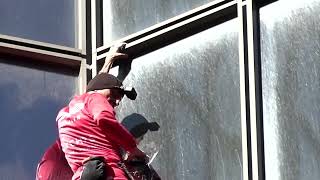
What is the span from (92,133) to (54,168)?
20.8 inches

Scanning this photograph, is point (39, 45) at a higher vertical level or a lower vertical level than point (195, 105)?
higher

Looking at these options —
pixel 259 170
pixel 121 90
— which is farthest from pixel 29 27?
pixel 259 170

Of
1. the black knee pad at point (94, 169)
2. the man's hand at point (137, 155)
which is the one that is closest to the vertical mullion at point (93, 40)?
the man's hand at point (137, 155)

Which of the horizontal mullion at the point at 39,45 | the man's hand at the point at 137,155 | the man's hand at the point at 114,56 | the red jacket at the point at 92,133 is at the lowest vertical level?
the man's hand at the point at 137,155

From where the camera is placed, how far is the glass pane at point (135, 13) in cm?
766

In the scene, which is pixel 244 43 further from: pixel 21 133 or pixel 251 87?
pixel 21 133

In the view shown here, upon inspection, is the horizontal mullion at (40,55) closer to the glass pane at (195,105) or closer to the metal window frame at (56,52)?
the metal window frame at (56,52)

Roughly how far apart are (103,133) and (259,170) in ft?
3.07

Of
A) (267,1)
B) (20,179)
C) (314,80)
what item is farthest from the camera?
(20,179)

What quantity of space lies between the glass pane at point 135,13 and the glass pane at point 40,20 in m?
0.25

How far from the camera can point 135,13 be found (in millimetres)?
7957

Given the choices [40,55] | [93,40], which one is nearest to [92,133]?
[40,55]

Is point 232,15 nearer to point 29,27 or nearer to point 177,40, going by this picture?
point 177,40

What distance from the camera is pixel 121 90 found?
24.4 ft
